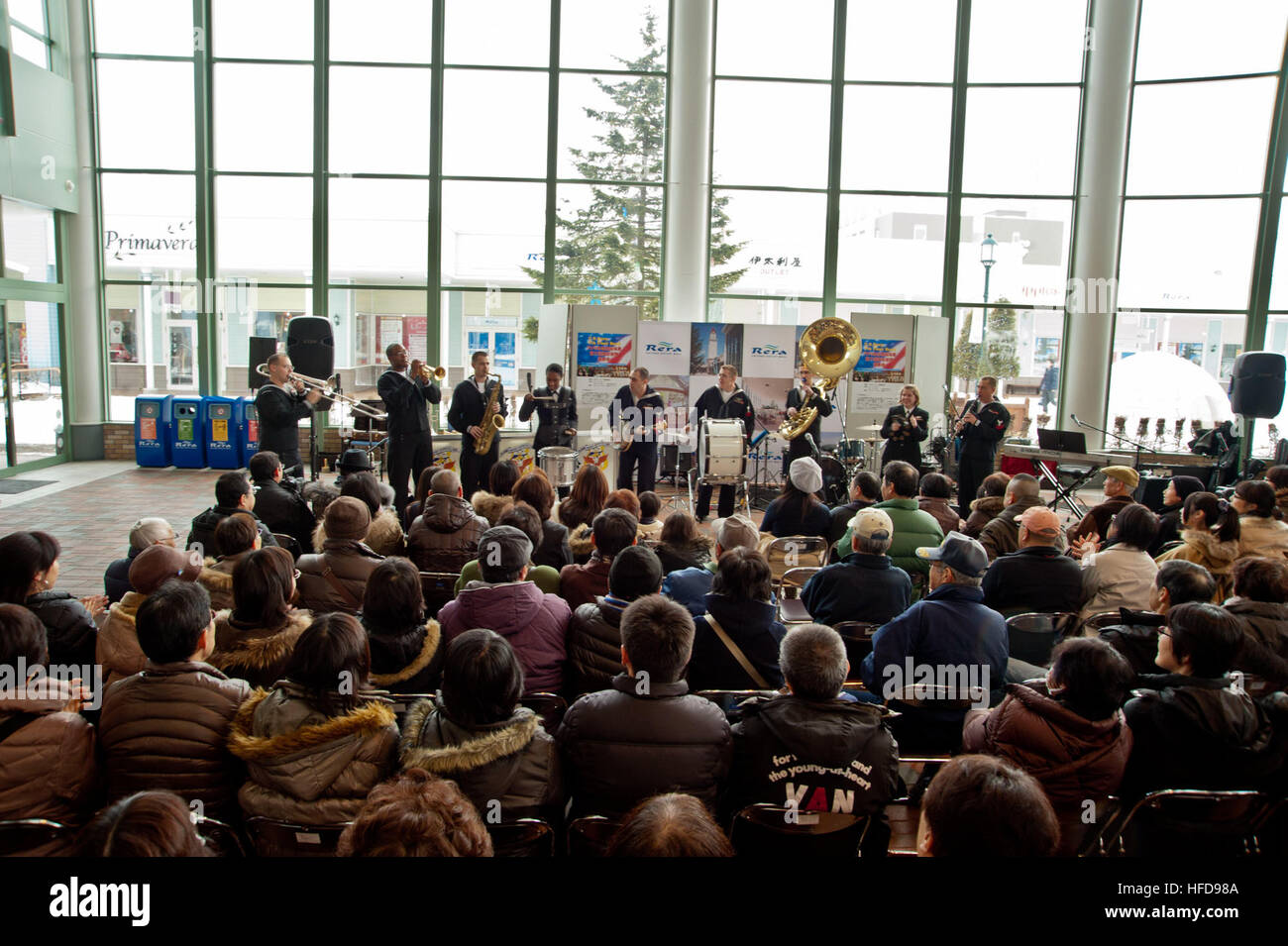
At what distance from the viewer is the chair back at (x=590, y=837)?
7.79 feet

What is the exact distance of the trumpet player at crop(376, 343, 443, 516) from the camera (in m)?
8.69

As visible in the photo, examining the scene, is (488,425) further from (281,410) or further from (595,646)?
(595,646)

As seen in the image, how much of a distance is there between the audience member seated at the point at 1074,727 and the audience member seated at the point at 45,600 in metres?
3.19

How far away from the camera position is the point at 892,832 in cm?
295

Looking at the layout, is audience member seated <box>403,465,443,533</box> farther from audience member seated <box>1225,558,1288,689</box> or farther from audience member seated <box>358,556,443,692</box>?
audience member seated <box>1225,558,1288,689</box>

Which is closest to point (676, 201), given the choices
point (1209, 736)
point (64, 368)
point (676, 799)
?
point (64, 368)

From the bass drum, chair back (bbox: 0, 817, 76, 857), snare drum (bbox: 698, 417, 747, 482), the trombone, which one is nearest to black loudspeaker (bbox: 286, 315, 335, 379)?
the trombone

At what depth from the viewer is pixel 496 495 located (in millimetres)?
5730

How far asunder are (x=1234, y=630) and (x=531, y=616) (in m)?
2.32

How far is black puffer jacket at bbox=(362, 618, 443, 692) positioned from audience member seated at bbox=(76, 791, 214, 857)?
1.68 metres

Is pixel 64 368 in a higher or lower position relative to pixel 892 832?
higher

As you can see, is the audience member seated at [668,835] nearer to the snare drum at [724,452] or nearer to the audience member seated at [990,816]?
the audience member seated at [990,816]

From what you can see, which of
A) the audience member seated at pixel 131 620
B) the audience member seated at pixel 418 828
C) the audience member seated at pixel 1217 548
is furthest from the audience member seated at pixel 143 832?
the audience member seated at pixel 1217 548
